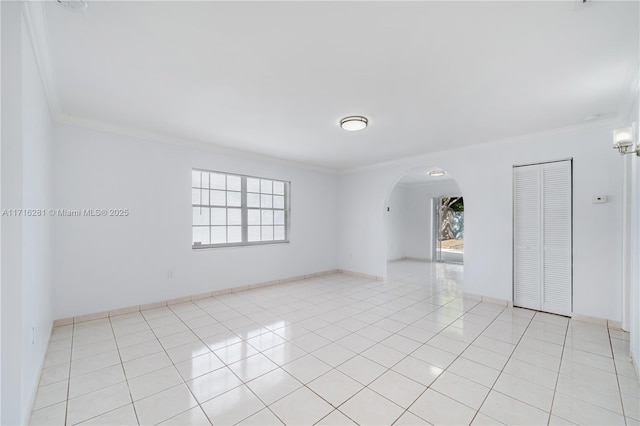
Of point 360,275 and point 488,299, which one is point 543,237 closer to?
point 488,299

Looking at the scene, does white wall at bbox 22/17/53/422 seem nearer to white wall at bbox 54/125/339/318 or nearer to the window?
white wall at bbox 54/125/339/318

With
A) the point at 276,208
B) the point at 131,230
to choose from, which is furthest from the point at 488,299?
the point at 131,230

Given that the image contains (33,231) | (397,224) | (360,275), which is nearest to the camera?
(33,231)

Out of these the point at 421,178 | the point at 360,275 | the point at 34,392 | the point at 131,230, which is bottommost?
the point at 360,275

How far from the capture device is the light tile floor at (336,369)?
184 cm

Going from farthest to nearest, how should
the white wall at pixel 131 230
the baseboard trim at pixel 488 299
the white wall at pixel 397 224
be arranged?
the white wall at pixel 397 224 < the baseboard trim at pixel 488 299 < the white wall at pixel 131 230

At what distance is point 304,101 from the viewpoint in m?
2.82

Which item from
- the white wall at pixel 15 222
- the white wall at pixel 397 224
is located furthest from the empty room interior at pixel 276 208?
the white wall at pixel 397 224

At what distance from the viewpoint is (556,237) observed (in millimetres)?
3803

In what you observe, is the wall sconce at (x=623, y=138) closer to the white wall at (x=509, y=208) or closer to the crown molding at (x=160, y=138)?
the white wall at (x=509, y=208)

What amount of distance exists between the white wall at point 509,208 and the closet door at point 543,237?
0.10m

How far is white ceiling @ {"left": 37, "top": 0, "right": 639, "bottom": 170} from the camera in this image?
166cm

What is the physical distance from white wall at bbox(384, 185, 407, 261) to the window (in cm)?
411

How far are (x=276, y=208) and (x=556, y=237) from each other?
4.72 m
